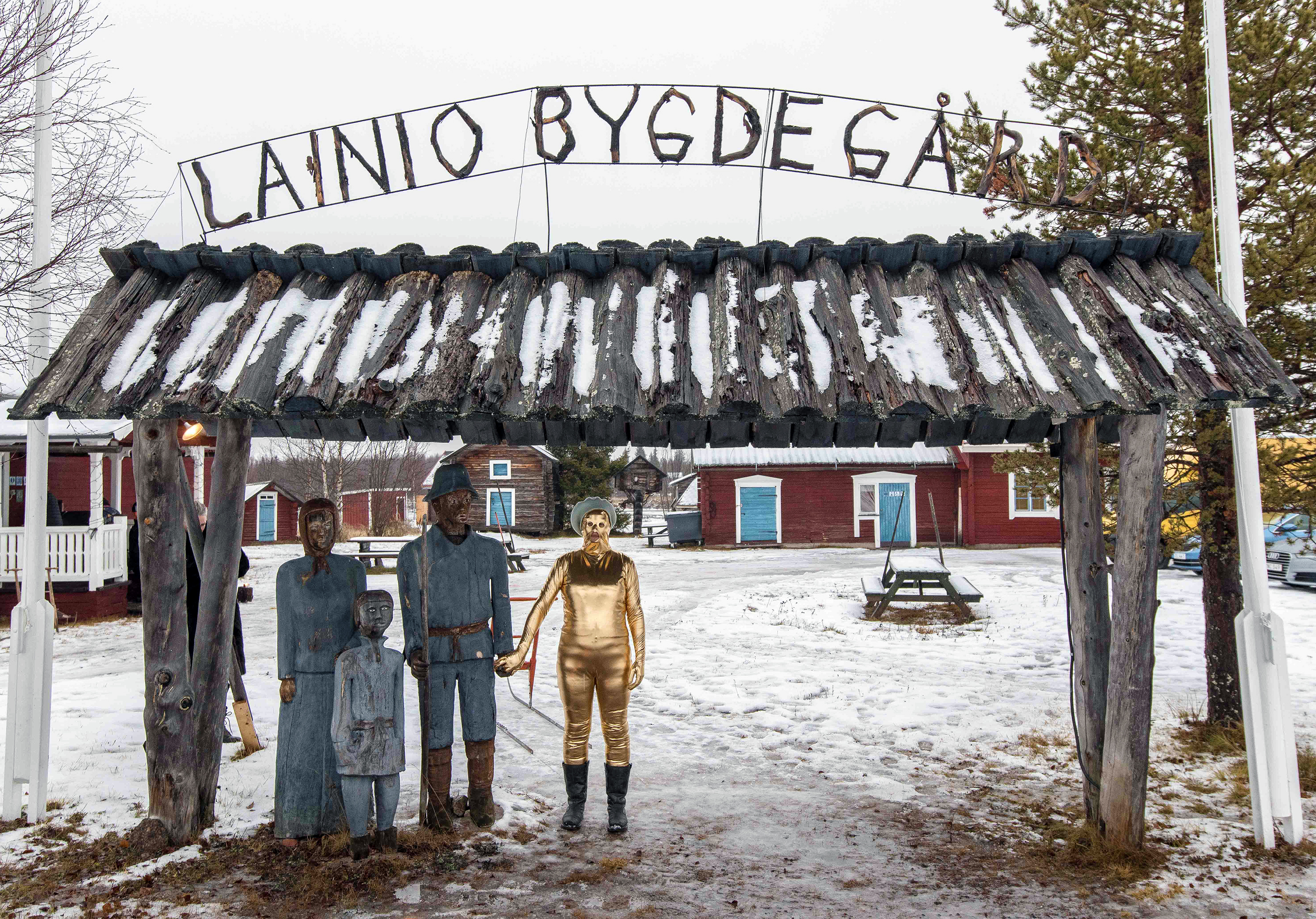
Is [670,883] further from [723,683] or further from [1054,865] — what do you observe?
[723,683]

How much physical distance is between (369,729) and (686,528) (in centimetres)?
2202

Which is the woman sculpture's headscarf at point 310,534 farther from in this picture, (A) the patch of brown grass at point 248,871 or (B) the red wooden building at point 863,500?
(B) the red wooden building at point 863,500

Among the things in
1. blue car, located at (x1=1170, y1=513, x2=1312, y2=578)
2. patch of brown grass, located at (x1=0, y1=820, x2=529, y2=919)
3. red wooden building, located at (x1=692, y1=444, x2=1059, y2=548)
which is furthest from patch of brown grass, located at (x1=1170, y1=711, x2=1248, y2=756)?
red wooden building, located at (x1=692, y1=444, x2=1059, y2=548)

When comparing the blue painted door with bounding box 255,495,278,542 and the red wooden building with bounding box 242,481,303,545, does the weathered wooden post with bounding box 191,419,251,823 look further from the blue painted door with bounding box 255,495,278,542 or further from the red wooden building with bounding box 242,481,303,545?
the blue painted door with bounding box 255,495,278,542

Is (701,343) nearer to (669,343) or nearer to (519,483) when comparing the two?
(669,343)

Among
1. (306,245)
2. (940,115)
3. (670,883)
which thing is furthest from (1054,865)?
(306,245)

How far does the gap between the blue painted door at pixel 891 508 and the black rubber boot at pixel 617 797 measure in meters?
21.2

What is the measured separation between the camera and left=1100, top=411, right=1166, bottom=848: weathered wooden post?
4.25 meters

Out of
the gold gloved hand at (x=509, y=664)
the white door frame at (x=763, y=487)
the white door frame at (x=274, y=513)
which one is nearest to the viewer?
the gold gloved hand at (x=509, y=664)

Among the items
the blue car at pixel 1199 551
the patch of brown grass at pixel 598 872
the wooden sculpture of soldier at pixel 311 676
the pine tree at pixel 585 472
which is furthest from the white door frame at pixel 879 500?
the wooden sculpture of soldier at pixel 311 676

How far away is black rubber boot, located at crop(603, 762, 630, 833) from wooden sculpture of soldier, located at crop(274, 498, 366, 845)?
143 cm

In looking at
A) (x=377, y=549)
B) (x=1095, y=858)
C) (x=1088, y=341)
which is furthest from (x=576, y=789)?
(x=377, y=549)

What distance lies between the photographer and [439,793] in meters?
4.62

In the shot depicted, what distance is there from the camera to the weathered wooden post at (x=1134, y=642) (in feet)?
13.9
